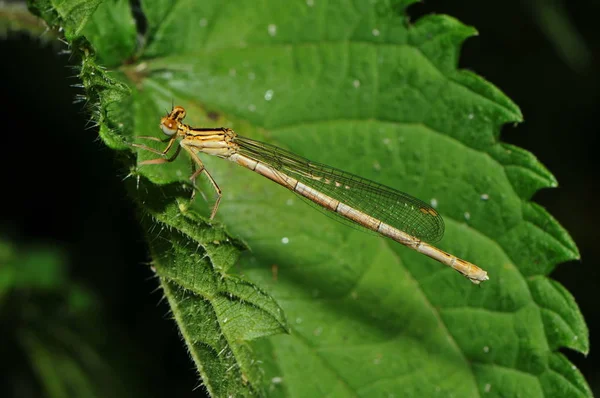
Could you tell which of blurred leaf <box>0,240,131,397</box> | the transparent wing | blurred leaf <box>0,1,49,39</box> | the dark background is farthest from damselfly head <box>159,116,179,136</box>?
blurred leaf <box>0,240,131,397</box>

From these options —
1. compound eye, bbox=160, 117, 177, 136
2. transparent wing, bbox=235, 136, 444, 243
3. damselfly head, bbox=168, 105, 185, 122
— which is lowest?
transparent wing, bbox=235, 136, 444, 243

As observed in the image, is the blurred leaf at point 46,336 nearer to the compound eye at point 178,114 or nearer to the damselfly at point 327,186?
the damselfly at point 327,186

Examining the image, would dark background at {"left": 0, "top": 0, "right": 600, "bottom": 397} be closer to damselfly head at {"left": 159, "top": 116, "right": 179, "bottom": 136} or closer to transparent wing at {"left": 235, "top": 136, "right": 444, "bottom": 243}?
damselfly head at {"left": 159, "top": 116, "right": 179, "bottom": 136}

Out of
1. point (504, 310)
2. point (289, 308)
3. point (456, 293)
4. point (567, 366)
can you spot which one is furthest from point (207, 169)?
point (567, 366)

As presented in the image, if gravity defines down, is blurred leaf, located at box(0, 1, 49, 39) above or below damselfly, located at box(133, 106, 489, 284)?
above

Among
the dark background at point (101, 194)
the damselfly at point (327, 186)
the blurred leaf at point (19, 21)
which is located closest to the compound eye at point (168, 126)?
the damselfly at point (327, 186)

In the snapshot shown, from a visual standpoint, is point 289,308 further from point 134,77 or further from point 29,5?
point 29,5

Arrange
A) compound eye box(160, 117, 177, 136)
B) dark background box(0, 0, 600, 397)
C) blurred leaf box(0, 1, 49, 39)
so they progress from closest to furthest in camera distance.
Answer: compound eye box(160, 117, 177, 136)
blurred leaf box(0, 1, 49, 39)
dark background box(0, 0, 600, 397)

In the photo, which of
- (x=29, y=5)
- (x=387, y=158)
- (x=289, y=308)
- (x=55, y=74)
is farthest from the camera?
(x=55, y=74)
